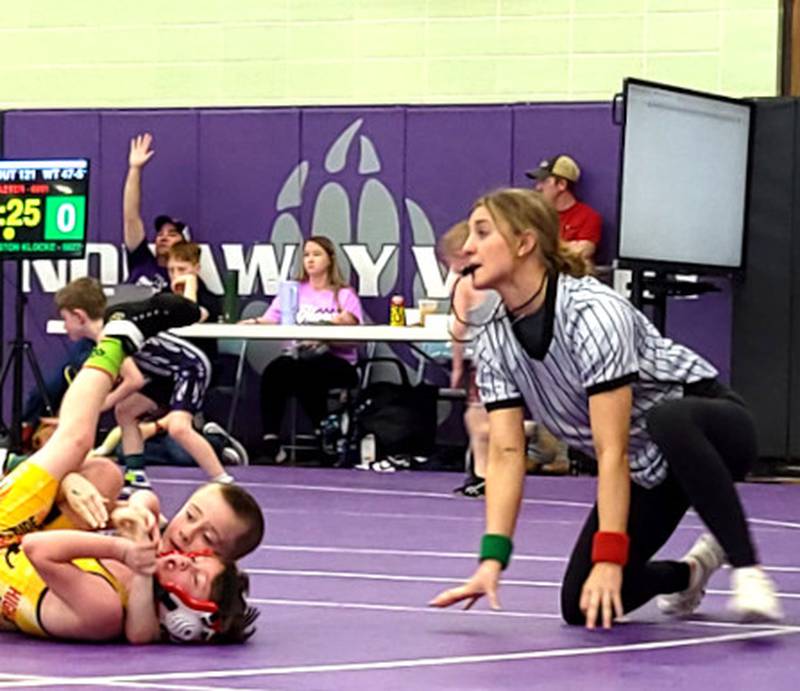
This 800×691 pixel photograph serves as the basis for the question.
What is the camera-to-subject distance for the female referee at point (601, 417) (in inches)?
170

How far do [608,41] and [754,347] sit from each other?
2.05 metres

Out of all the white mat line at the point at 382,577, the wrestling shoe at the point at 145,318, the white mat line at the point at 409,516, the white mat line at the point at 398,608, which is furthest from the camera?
the white mat line at the point at 409,516

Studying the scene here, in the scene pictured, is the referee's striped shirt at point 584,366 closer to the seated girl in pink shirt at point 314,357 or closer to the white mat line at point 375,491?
the white mat line at point 375,491

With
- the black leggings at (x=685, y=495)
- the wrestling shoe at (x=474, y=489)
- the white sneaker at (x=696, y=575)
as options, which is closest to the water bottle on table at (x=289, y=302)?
the wrestling shoe at (x=474, y=489)

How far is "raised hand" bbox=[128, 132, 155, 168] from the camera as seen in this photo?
36.1 ft

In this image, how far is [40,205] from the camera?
33.8ft

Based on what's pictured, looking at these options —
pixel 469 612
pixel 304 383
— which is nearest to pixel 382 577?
pixel 469 612

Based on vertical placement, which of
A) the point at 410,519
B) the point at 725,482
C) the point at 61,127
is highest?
the point at 61,127

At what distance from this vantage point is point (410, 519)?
748cm

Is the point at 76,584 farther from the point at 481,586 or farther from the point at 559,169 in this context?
the point at 559,169

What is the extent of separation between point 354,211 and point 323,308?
2.18 feet

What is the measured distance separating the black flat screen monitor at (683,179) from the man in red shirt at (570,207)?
2.15ft

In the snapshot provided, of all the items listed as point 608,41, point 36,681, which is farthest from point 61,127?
point 36,681

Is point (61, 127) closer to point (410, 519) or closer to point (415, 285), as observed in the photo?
point (415, 285)
